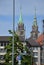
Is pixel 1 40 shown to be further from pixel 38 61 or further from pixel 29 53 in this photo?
pixel 29 53

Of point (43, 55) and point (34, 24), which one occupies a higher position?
point (34, 24)

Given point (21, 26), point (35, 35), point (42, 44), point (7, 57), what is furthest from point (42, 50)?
point (7, 57)

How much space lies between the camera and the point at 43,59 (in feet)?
308

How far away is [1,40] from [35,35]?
41060 millimetres

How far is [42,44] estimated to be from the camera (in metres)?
96.8

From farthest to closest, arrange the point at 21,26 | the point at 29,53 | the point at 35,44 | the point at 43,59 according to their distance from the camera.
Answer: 1. the point at 21,26
2. the point at 35,44
3. the point at 43,59
4. the point at 29,53

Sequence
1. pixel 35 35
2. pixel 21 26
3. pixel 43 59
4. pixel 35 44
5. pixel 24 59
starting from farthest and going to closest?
1. pixel 21 26
2. pixel 35 35
3. pixel 35 44
4. pixel 43 59
5. pixel 24 59

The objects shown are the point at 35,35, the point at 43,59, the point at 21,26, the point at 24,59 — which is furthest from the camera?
the point at 21,26

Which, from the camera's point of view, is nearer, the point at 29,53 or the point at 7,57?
the point at 7,57

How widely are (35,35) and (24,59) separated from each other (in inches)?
3596

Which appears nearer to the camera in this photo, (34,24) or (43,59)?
(43,59)

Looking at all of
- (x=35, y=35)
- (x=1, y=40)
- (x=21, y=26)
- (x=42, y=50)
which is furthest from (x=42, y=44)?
(x=21, y=26)

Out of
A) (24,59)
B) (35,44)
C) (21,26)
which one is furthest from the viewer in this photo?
(21,26)

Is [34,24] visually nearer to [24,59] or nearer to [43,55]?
[43,55]
